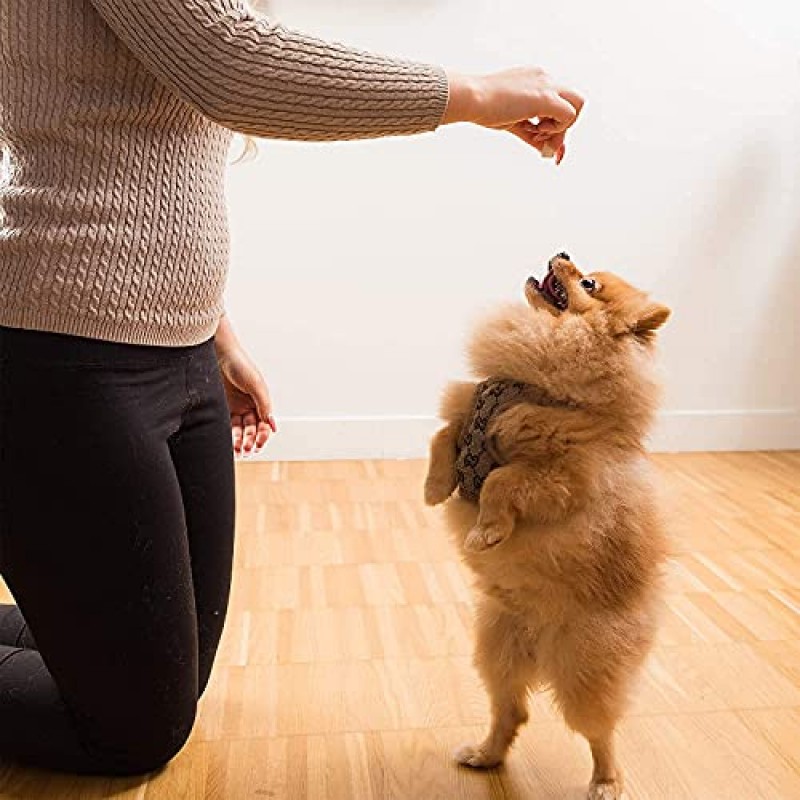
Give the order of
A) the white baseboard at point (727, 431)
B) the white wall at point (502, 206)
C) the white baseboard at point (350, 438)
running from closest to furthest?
the white wall at point (502, 206) → the white baseboard at point (350, 438) → the white baseboard at point (727, 431)

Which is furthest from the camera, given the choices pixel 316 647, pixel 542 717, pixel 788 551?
pixel 788 551

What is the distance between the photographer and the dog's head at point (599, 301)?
4.79 ft

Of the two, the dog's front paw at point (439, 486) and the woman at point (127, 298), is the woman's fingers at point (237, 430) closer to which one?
the woman at point (127, 298)

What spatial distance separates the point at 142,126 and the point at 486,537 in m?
0.65

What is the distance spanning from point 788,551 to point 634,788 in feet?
3.88

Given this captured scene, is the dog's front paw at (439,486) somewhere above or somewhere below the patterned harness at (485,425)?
below

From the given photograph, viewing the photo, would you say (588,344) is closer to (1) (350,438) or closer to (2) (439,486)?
(2) (439,486)

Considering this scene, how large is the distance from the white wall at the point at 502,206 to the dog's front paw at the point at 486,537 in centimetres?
197

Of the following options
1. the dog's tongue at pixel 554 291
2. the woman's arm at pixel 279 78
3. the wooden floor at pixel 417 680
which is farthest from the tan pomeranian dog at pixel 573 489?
the woman's arm at pixel 279 78

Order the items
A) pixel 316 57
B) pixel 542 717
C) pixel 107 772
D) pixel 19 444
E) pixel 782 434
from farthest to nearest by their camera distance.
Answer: pixel 782 434, pixel 542 717, pixel 107 772, pixel 19 444, pixel 316 57

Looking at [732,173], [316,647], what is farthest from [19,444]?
[732,173]

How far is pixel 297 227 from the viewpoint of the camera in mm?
3273

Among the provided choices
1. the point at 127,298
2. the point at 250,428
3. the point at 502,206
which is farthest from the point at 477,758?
the point at 502,206

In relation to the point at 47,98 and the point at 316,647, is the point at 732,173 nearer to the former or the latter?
the point at 316,647
